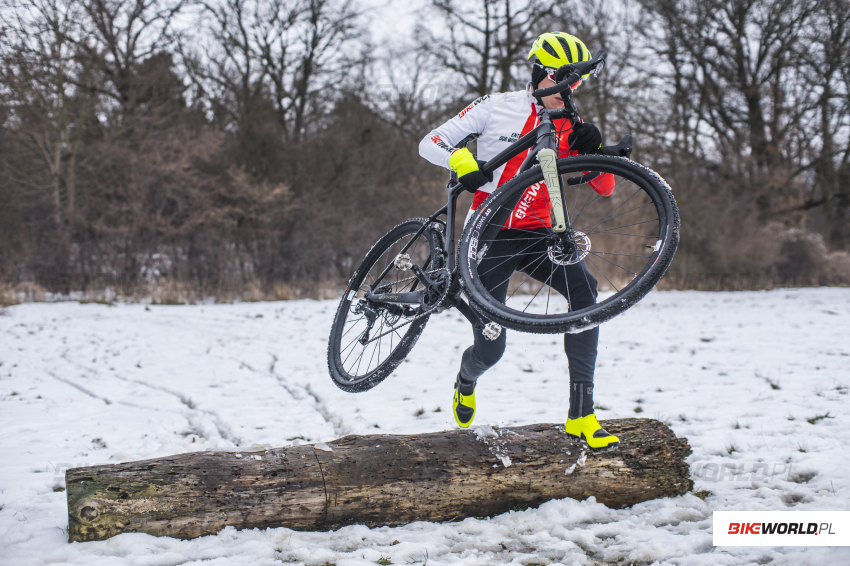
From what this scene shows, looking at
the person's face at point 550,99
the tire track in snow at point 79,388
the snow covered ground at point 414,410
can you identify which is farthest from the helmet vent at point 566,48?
the tire track in snow at point 79,388

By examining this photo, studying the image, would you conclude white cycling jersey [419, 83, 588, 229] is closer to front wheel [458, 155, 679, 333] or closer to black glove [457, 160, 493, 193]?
front wheel [458, 155, 679, 333]

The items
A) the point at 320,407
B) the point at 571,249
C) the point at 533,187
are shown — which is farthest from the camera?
the point at 320,407

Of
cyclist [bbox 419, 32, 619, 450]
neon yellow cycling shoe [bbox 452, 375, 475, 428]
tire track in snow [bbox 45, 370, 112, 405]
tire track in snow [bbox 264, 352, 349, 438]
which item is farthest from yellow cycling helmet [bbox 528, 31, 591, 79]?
tire track in snow [bbox 45, 370, 112, 405]

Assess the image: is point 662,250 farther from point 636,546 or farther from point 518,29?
point 518,29

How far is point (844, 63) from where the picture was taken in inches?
717

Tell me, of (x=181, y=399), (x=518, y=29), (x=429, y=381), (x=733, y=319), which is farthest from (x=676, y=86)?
(x=181, y=399)

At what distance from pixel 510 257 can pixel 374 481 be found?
133 centimetres

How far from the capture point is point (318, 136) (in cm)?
1708

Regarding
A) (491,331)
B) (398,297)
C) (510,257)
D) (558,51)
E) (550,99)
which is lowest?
(491,331)

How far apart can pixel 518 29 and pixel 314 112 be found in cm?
643

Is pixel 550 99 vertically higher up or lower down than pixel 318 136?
lower down

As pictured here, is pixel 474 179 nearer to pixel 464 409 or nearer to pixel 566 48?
pixel 566 48

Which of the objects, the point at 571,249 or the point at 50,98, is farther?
the point at 50,98

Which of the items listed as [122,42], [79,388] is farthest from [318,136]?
[79,388]
